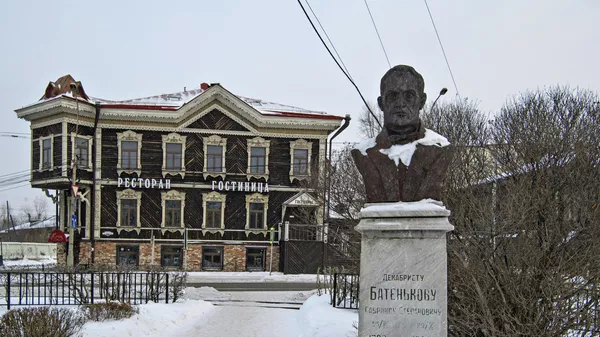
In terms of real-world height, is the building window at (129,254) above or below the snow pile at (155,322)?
below

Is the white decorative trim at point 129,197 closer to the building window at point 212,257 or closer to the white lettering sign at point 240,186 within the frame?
the building window at point 212,257

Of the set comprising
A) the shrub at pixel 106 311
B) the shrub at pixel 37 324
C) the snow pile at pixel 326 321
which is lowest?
the snow pile at pixel 326 321

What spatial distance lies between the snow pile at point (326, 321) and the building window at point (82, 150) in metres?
18.1

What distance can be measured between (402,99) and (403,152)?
0.56m

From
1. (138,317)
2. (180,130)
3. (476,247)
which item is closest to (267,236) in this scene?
(180,130)

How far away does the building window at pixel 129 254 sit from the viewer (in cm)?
2752

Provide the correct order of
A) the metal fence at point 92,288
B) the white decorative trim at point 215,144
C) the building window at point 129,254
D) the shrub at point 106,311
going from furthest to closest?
the white decorative trim at point 215,144, the building window at point 129,254, the metal fence at point 92,288, the shrub at point 106,311

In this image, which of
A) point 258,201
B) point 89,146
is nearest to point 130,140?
point 89,146

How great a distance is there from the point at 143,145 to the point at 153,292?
1622cm

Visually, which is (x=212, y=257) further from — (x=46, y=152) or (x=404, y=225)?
(x=404, y=225)

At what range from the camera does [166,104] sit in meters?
29.3

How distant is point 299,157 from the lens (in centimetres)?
2912

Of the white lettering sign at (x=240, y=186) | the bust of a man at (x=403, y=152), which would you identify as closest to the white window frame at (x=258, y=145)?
the white lettering sign at (x=240, y=186)

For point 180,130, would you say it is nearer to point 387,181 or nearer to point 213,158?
point 213,158
